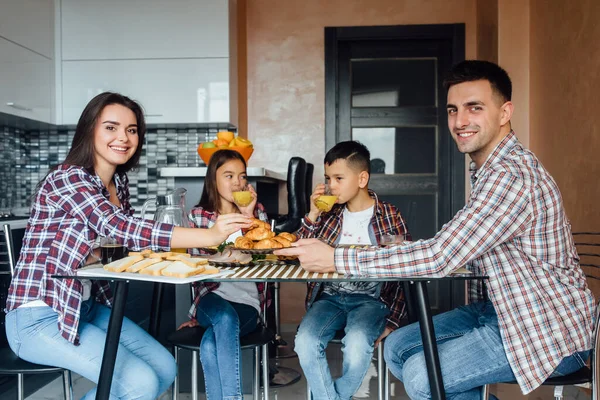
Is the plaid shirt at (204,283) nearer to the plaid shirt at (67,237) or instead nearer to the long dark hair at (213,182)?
the long dark hair at (213,182)

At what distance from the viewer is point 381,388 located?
229 centimetres

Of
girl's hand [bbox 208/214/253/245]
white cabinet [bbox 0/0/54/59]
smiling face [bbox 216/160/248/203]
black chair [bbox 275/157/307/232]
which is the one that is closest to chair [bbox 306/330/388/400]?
girl's hand [bbox 208/214/253/245]

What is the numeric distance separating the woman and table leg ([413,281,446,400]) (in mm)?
511

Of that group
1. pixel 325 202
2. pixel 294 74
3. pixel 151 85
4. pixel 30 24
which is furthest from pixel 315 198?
pixel 30 24

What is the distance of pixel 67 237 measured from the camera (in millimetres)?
1765

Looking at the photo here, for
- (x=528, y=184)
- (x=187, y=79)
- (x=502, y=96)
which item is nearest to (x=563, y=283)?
(x=528, y=184)

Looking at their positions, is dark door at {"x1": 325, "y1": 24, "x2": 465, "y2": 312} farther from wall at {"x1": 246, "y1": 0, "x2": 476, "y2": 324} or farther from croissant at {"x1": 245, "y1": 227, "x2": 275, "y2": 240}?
croissant at {"x1": 245, "y1": 227, "x2": 275, "y2": 240}

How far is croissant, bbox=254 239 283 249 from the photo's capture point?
173cm

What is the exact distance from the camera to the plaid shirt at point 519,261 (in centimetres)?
156

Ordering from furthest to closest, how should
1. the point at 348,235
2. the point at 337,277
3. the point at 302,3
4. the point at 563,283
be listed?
1. the point at 302,3
2. the point at 348,235
3. the point at 563,283
4. the point at 337,277

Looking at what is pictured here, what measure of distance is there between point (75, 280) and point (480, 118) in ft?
4.06

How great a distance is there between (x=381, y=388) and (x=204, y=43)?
2.93 meters

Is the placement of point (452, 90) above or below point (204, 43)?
below

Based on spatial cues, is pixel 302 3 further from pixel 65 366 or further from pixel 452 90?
pixel 65 366
